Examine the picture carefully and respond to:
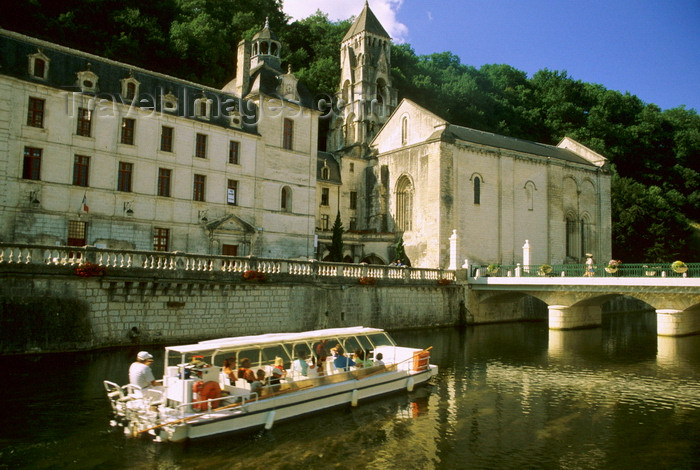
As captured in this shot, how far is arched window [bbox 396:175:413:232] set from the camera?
4688 cm

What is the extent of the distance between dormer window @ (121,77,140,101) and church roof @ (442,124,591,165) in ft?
73.7

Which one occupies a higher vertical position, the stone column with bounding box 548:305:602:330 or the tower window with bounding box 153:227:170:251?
the tower window with bounding box 153:227:170:251

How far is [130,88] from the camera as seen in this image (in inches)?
1275

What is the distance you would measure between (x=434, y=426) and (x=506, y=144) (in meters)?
39.3

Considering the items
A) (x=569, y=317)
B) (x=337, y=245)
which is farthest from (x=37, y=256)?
(x=569, y=317)

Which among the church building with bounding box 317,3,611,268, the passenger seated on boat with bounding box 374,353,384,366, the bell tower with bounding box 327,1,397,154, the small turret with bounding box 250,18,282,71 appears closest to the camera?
the passenger seated on boat with bounding box 374,353,384,366

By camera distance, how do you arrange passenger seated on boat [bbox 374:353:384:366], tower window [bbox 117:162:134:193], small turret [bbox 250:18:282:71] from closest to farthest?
passenger seated on boat [bbox 374:353:384:366]
tower window [bbox 117:162:134:193]
small turret [bbox 250:18:282:71]

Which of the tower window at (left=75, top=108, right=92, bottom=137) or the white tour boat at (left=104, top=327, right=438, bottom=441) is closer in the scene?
the white tour boat at (left=104, top=327, right=438, bottom=441)

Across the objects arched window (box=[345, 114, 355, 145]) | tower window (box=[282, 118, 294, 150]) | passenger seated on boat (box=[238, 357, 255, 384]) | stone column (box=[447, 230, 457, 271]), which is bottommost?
passenger seated on boat (box=[238, 357, 255, 384])

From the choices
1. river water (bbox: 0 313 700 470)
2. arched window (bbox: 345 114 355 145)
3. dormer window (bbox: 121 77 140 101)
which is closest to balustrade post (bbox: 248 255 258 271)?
river water (bbox: 0 313 700 470)

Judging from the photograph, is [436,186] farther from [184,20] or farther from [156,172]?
[184,20]

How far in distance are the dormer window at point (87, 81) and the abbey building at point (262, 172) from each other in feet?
0.23

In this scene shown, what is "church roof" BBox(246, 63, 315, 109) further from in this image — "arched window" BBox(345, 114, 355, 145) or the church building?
"arched window" BBox(345, 114, 355, 145)

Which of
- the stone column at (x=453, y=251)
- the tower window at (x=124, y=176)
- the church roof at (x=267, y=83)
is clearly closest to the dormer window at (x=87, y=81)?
the tower window at (x=124, y=176)
